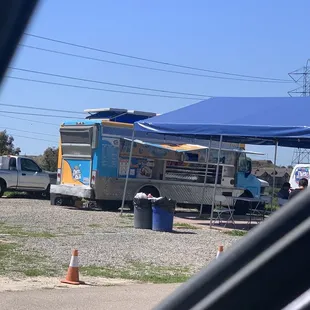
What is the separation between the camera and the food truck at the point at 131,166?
22516mm

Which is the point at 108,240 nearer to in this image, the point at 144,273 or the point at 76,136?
the point at 144,273

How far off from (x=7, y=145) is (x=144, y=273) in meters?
43.9

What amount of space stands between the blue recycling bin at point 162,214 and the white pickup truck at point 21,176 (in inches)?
477

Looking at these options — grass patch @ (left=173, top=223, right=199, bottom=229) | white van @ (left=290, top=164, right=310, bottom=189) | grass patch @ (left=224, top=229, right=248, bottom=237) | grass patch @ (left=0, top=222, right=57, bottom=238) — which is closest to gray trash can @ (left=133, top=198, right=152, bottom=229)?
grass patch @ (left=173, top=223, right=199, bottom=229)

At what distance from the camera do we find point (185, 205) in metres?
24.5

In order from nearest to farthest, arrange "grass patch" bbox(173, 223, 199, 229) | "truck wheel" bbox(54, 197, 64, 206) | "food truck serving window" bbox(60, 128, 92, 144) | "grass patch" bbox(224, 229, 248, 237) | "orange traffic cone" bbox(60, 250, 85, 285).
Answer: "orange traffic cone" bbox(60, 250, 85, 285) → "grass patch" bbox(224, 229, 248, 237) → "grass patch" bbox(173, 223, 199, 229) → "food truck serving window" bbox(60, 128, 92, 144) → "truck wheel" bbox(54, 197, 64, 206)

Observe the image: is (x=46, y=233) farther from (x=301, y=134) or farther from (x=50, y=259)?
(x=301, y=134)

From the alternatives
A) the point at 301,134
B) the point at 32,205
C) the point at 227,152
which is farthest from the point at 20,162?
the point at 301,134

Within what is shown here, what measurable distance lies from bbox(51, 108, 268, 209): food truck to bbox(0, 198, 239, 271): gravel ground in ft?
4.27

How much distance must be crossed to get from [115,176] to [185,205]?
3136 mm

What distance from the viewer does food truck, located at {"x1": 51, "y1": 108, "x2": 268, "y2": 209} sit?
2252 centimetres

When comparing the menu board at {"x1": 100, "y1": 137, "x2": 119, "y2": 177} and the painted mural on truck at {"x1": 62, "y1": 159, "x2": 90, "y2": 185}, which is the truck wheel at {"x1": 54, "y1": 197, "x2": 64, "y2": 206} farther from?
the menu board at {"x1": 100, "y1": 137, "x2": 119, "y2": 177}

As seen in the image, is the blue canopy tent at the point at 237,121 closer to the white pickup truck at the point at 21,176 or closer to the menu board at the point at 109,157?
the menu board at the point at 109,157

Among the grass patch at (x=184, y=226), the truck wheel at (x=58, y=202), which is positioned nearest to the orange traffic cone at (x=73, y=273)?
the grass patch at (x=184, y=226)
